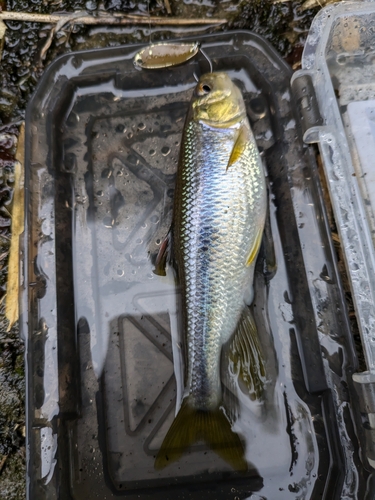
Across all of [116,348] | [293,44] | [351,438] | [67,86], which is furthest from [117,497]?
[293,44]

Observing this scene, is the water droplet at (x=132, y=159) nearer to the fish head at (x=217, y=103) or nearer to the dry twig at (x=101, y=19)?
the fish head at (x=217, y=103)

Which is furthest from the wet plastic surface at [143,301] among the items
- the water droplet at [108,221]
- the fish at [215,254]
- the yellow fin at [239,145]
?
the yellow fin at [239,145]

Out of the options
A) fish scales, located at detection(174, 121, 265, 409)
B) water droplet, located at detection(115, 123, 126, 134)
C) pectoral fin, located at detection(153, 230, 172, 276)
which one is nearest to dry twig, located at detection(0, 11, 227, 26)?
water droplet, located at detection(115, 123, 126, 134)

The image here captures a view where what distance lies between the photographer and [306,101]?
1693 millimetres

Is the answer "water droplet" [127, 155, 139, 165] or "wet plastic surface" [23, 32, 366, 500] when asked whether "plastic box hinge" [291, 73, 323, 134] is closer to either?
"wet plastic surface" [23, 32, 366, 500]

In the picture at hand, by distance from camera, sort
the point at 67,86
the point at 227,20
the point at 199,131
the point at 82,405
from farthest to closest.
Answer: the point at 227,20, the point at 67,86, the point at 82,405, the point at 199,131

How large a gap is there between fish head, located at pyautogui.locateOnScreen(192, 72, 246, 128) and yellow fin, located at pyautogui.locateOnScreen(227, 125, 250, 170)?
0.05 metres

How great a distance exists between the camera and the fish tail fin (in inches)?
60.9

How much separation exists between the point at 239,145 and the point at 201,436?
1217 millimetres

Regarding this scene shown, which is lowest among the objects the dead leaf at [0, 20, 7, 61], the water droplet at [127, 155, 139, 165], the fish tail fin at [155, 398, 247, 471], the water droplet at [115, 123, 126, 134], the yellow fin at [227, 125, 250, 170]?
the fish tail fin at [155, 398, 247, 471]

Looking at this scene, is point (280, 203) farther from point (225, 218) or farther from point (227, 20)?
point (227, 20)

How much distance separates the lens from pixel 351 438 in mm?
1499

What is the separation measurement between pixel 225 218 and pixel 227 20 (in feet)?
3.94

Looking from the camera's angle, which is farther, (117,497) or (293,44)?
(293,44)
